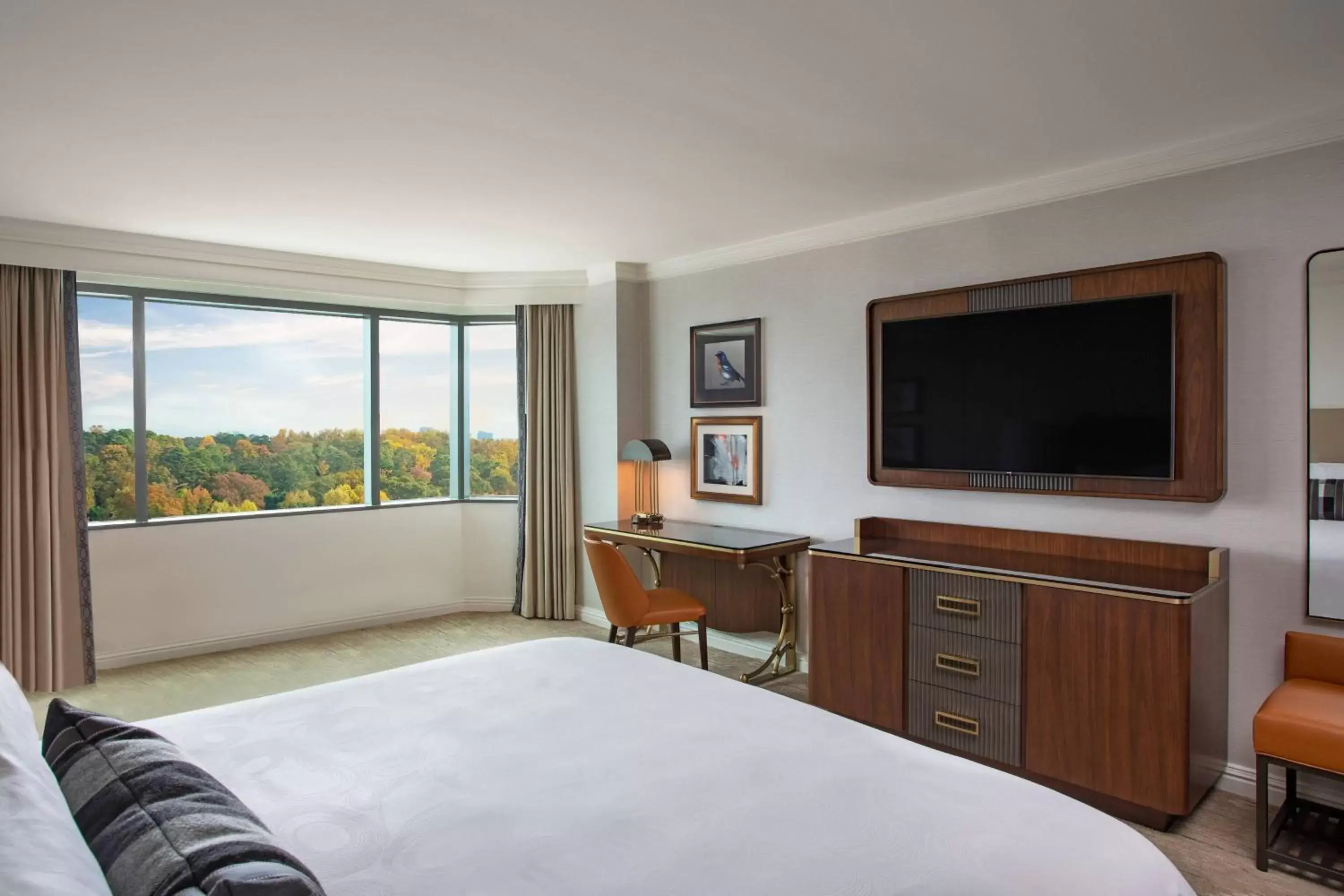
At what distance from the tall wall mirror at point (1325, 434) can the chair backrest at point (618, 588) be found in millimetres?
2805

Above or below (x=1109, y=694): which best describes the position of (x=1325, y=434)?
above

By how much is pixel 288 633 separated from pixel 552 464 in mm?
2077

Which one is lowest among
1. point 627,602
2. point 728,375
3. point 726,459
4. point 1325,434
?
point 627,602

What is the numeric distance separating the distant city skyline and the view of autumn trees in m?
0.09

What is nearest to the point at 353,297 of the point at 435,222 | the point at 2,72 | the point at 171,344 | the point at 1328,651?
the point at 171,344

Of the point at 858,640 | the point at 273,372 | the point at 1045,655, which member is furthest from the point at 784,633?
the point at 273,372

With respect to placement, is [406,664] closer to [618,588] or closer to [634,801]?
[618,588]

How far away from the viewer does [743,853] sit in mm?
1430

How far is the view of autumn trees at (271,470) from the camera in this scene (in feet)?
16.3

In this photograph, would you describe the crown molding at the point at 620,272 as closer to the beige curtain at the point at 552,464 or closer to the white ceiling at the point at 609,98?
the beige curtain at the point at 552,464

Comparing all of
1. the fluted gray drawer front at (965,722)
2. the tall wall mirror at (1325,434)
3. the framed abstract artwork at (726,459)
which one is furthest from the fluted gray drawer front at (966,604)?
the framed abstract artwork at (726,459)

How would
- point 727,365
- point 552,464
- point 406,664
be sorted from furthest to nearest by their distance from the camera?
point 552,464, point 727,365, point 406,664

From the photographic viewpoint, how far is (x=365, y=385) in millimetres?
5969

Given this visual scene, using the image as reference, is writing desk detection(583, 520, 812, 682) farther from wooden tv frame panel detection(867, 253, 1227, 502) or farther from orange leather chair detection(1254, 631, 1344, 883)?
orange leather chair detection(1254, 631, 1344, 883)
